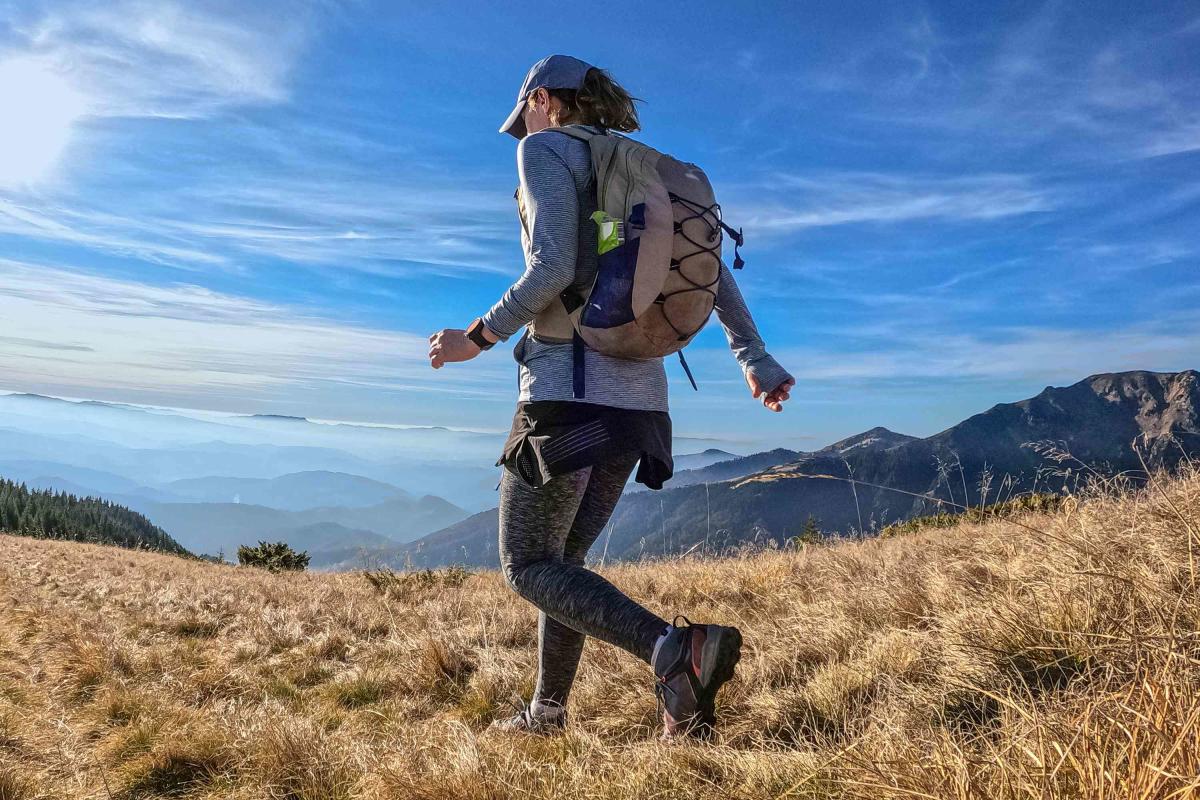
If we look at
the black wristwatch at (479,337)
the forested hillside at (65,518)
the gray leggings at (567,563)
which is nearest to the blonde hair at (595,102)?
the black wristwatch at (479,337)

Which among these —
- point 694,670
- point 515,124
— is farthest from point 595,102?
point 694,670

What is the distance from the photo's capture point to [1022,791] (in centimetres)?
134

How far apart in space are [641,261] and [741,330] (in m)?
0.85

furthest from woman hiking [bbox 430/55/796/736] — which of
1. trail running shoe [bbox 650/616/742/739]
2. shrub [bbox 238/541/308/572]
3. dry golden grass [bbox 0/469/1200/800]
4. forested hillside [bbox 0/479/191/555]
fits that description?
forested hillside [bbox 0/479/191/555]

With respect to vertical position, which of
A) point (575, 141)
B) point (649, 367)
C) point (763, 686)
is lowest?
point (763, 686)

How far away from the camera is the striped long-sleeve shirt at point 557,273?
2.37m

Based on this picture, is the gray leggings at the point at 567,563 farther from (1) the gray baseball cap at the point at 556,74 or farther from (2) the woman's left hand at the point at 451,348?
(1) the gray baseball cap at the point at 556,74

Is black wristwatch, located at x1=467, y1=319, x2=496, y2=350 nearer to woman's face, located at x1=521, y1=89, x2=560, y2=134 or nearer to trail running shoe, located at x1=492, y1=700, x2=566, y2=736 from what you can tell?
woman's face, located at x1=521, y1=89, x2=560, y2=134

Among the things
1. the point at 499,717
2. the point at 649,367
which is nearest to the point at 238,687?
the point at 499,717

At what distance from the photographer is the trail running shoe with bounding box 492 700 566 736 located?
2.79 metres

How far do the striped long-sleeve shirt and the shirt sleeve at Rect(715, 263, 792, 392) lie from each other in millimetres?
596

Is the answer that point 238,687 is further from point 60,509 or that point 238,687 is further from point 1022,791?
point 60,509

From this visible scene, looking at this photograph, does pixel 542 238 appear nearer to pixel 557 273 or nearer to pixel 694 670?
pixel 557 273

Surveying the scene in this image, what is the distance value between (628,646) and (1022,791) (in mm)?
1245
